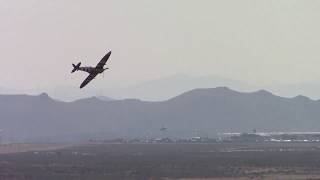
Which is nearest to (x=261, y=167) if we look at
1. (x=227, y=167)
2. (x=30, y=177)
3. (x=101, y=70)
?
(x=227, y=167)

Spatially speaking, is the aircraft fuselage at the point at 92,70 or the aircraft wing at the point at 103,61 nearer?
the aircraft fuselage at the point at 92,70

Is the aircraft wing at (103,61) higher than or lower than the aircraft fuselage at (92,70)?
higher

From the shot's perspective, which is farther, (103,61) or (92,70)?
(103,61)

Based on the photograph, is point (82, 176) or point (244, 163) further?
point (244, 163)

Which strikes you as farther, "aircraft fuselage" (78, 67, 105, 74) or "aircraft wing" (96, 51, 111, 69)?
"aircraft wing" (96, 51, 111, 69)

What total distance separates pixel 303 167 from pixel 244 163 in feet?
46.4

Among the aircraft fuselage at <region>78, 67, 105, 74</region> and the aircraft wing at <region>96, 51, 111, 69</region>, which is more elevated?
the aircraft wing at <region>96, 51, 111, 69</region>

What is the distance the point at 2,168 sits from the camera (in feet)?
397

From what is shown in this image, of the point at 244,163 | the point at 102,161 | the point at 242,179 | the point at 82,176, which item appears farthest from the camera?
the point at 102,161

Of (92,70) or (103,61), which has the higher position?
(103,61)

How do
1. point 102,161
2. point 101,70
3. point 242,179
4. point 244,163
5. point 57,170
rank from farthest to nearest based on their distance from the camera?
point 102,161 < point 244,163 < point 57,170 < point 242,179 < point 101,70

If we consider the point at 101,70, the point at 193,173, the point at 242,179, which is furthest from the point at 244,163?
the point at 101,70

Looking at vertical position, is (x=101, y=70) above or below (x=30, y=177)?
above

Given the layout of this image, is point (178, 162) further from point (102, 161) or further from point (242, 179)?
point (242, 179)
